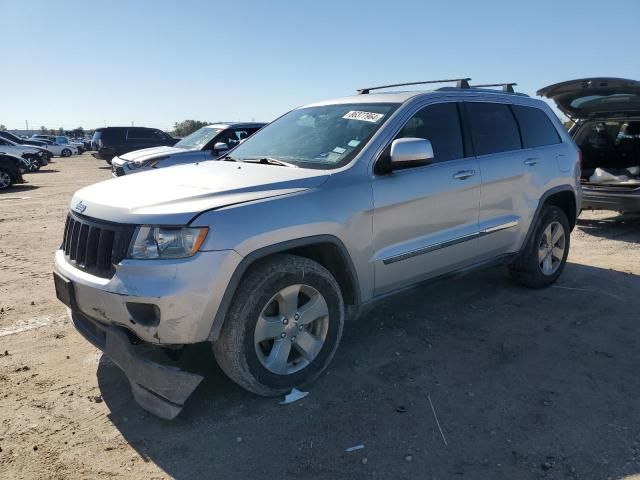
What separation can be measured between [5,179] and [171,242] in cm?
1458

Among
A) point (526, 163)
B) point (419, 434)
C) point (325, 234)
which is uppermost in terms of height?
point (526, 163)

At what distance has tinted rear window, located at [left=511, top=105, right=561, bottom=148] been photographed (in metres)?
4.92

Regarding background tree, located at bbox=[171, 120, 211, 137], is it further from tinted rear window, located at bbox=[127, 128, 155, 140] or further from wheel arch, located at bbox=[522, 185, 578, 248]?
wheel arch, located at bbox=[522, 185, 578, 248]

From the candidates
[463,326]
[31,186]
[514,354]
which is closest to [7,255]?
[463,326]

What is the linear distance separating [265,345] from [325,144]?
4.99ft

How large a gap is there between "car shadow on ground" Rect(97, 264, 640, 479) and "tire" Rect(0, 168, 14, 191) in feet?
44.4

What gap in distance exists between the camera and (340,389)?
3.32m

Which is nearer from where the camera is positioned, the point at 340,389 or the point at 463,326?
the point at 340,389

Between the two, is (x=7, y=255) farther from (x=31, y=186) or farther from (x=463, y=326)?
(x=31, y=186)

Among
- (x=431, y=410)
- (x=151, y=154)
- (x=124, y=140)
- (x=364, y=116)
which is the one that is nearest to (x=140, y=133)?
(x=124, y=140)

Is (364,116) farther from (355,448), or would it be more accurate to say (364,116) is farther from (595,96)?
(595,96)

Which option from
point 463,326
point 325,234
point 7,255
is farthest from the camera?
point 7,255

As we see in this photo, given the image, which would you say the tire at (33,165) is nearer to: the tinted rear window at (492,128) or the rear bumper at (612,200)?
the rear bumper at (612,200)

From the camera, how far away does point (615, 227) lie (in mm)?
8328
